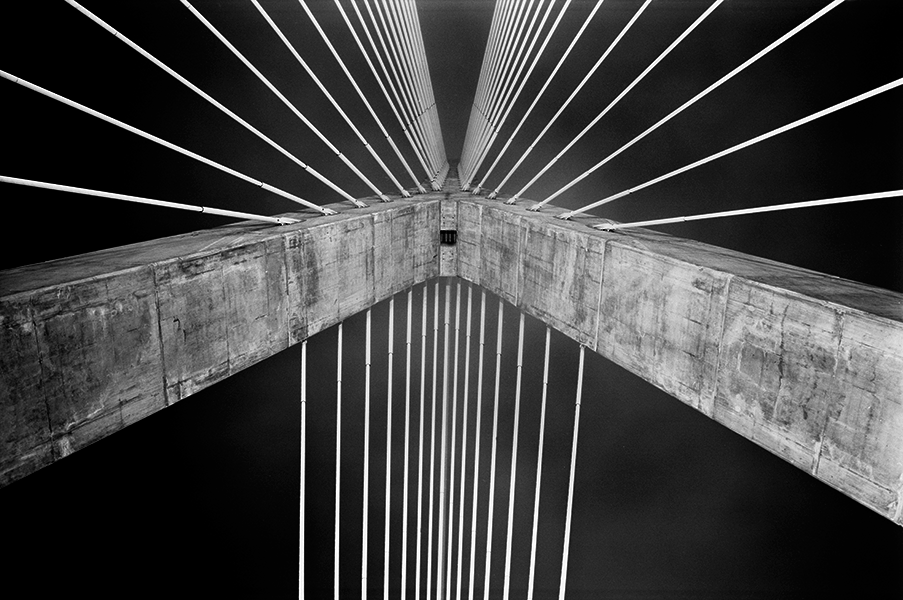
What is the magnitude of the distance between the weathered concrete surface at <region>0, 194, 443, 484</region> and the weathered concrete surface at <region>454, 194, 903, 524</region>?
3.29 metres

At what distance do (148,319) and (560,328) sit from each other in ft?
17.9

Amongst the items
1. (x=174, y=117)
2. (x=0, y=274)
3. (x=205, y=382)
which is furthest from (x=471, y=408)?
(x=0, y=274)

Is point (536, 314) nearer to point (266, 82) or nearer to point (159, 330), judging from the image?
point (266, 82)

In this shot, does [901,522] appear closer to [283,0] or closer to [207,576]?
[207,576]

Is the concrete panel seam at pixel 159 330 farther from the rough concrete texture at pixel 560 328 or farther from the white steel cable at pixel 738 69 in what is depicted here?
the white steel cable at pixel 738 69

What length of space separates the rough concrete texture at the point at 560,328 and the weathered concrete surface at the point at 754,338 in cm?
2

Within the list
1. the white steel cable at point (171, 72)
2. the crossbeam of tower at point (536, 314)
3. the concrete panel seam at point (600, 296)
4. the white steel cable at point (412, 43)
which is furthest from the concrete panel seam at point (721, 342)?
the white steel cable at point (412, 43)

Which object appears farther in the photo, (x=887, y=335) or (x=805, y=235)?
(x=805, y=235)

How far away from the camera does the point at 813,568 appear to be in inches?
922

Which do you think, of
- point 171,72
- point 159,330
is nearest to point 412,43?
point 171,72

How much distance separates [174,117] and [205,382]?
18.2 metres

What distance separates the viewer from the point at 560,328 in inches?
383

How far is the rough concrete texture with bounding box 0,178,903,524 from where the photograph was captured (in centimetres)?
519

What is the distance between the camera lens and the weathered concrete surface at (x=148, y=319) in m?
5.15
